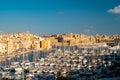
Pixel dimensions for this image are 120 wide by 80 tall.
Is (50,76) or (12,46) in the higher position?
(12,46)

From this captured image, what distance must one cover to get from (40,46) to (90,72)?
133 feet

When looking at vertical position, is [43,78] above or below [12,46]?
below

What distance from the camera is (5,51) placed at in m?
47.9

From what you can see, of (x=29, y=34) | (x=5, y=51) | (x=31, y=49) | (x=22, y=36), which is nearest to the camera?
(x=5, y=51)

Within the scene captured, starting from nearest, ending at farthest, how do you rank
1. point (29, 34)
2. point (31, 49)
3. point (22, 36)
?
point (31, 49)
point (22, 36)
point (29, 34)

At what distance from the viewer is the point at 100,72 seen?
19016 mm

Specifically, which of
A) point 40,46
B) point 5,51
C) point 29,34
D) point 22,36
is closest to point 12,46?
point 5,51

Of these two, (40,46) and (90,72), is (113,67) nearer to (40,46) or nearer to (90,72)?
(90,72)

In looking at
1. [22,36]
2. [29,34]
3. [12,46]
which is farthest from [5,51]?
[29,34]

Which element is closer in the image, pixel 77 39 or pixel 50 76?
pixel 50 76

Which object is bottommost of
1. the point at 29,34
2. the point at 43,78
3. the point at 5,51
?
the point at 43,78

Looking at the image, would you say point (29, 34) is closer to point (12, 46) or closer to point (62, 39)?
point (62, 39)

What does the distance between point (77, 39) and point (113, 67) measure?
170 feet

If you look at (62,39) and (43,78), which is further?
Result: (62,39)
